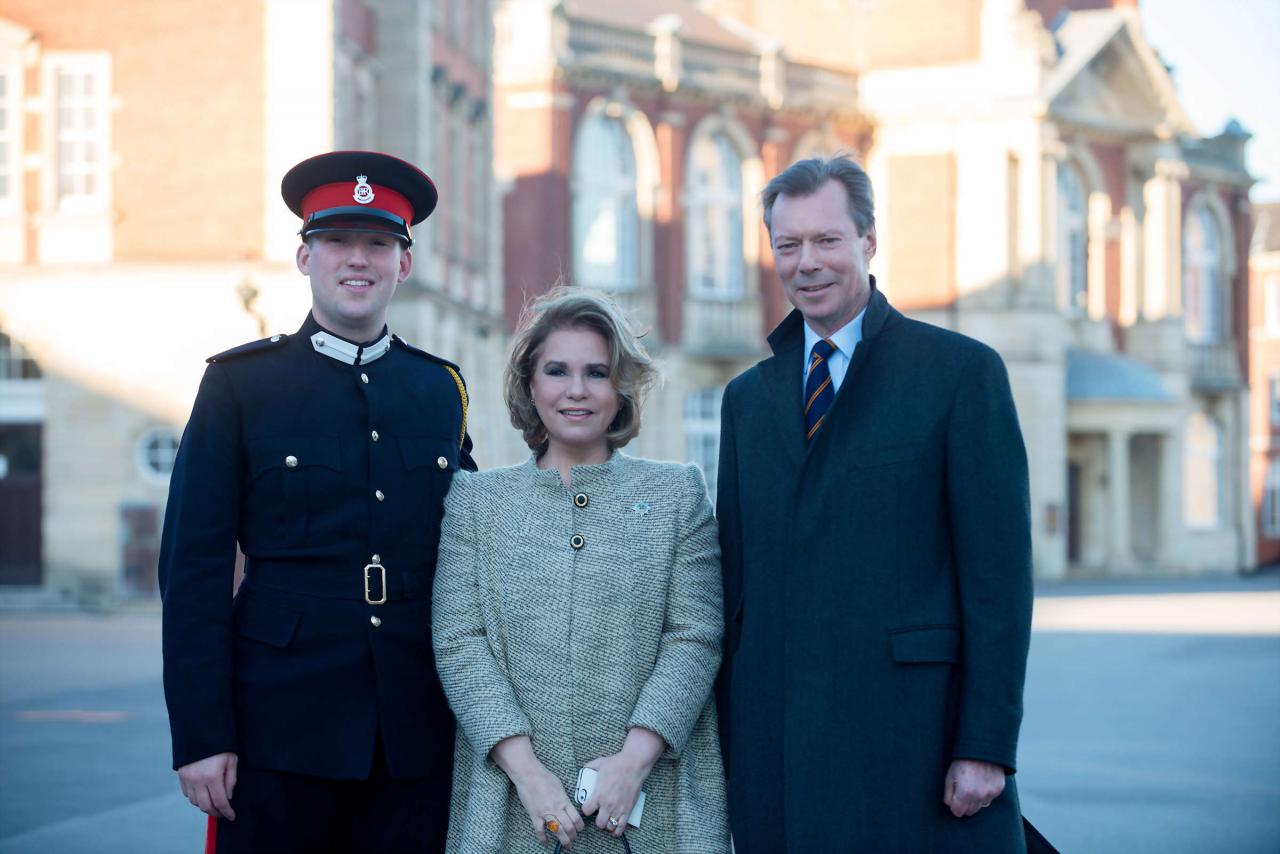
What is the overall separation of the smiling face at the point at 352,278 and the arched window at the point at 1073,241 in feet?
119

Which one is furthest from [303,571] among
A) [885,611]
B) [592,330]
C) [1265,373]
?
[1265,373]

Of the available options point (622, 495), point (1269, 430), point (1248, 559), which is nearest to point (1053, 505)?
point (1248, 559)

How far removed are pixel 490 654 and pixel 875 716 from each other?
0.98 m

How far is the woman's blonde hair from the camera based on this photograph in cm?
426

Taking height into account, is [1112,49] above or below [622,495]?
above

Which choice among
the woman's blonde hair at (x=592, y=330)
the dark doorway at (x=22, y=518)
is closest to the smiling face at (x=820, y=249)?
the woman's blonde hair at (x=592, y=330)

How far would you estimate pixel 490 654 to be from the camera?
4.11 metres

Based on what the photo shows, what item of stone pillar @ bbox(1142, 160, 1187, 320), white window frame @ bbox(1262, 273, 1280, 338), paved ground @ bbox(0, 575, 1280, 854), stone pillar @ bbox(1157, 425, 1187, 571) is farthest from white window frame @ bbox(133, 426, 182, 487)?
white window frame @ bbox(1262, 273, 1280, 338)

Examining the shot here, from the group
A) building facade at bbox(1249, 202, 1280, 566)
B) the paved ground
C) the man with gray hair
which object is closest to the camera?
the man with gray hair

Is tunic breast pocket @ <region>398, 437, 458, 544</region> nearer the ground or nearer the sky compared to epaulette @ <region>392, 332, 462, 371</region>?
nearer the ground

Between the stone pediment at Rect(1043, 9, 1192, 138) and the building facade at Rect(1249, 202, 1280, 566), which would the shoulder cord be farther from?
the building facade at Rect(1249, 202, 1280, 566)

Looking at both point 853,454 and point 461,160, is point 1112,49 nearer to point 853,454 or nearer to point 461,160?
point 461,160

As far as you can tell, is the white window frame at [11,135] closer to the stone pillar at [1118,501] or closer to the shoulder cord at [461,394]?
the shoulder cord at [461,394]

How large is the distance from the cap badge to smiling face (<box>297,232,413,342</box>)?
0.34 ft
